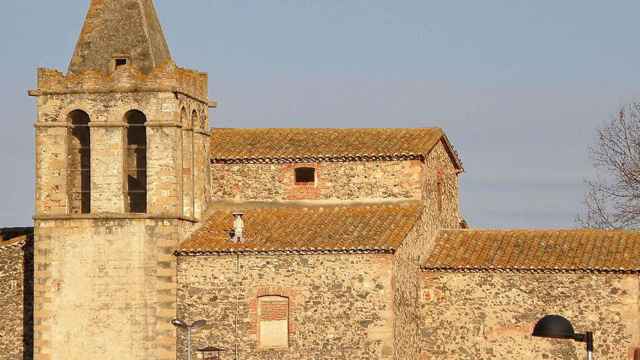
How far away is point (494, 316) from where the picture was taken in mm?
44062

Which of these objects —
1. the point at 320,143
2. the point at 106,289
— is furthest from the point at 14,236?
the point at 320,143

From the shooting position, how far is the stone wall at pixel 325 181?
45.5 meters

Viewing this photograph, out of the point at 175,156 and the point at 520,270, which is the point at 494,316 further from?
the point at 175,156

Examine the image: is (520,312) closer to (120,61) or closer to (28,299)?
(120,61)

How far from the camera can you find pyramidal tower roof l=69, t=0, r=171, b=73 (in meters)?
45.2

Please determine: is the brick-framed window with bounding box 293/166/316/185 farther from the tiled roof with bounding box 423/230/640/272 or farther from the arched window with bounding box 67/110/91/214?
the arched window with bounding box 67/110/91/214

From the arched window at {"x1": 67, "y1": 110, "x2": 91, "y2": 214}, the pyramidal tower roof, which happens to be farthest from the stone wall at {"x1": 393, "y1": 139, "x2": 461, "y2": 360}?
the arched window at {"x1": 67, "y1": 110, "x2": 91, "y2": 214}

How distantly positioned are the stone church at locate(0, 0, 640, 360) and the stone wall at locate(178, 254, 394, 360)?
0.13 feet

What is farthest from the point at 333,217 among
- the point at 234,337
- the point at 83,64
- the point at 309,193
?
the point at 83,64

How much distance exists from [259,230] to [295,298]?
280 centimetres

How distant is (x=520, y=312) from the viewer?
43.9 m

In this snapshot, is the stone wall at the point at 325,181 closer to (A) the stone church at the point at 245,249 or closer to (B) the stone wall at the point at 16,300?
(A) the stone church at the point at 245,249

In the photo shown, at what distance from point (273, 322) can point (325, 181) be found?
546cm

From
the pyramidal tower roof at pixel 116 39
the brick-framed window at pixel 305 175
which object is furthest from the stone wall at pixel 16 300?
the brick-framed window at pixel 305 175
